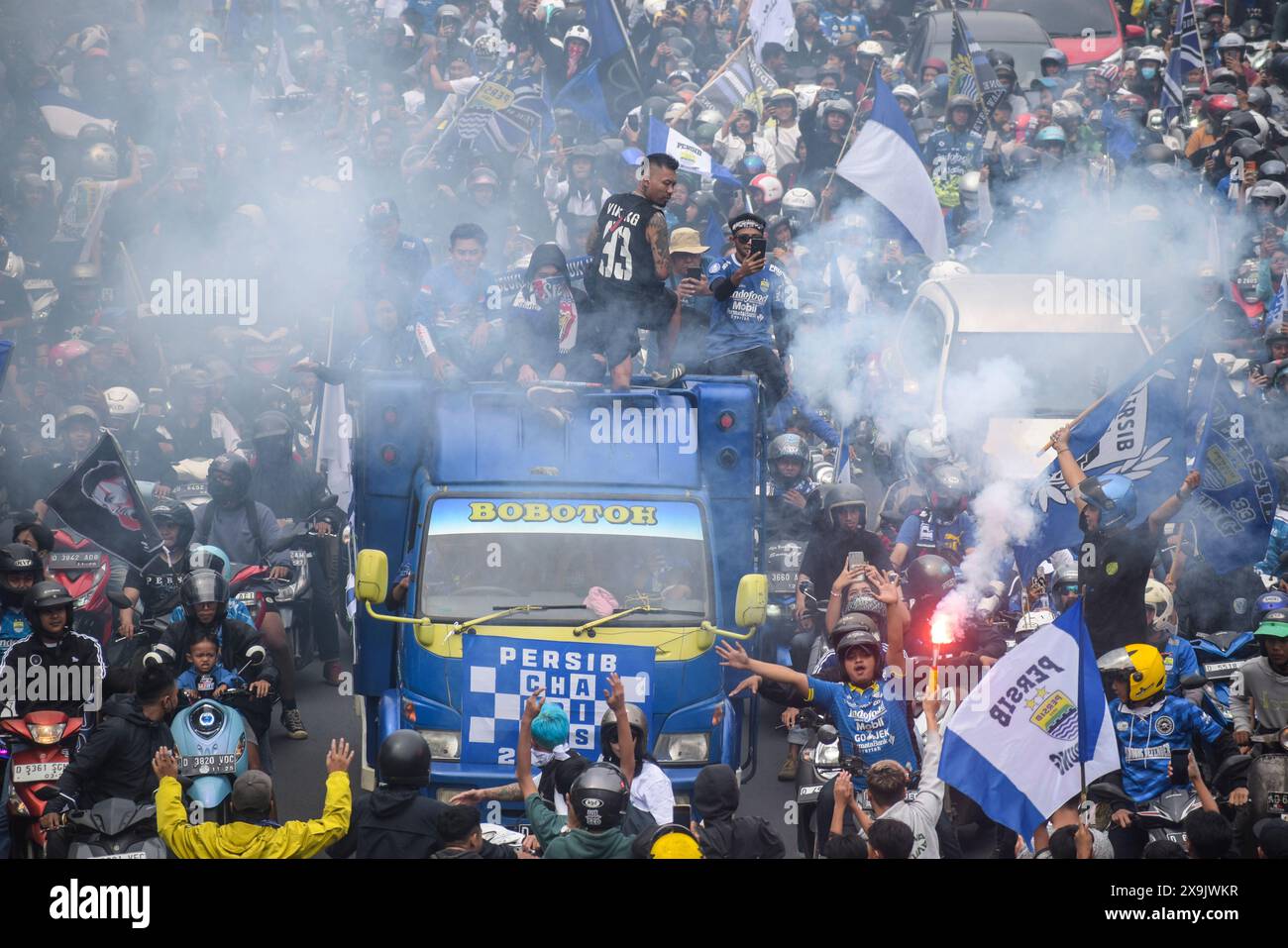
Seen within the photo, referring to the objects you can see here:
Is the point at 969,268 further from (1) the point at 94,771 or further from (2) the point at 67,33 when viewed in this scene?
(1) the point at 94,771

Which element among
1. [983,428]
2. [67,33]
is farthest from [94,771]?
[67,33]

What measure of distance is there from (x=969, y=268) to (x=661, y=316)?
7570 millimetres

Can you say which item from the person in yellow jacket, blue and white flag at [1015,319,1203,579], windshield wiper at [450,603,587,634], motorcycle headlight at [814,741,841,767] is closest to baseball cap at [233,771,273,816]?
the person in yellow jacket

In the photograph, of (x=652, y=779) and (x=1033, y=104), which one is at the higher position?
(x=1033, y=104)

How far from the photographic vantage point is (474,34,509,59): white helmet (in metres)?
21.0

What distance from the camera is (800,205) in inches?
725

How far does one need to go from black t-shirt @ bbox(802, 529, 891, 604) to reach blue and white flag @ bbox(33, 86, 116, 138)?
33.2ft

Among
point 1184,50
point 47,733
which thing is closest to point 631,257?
point 47,733

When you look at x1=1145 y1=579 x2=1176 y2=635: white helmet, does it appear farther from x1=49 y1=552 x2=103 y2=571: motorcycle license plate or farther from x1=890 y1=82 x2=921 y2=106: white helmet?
x1=890 y1=82 x2=921 y2=106: white helmet

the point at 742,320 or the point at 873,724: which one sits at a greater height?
the point at 742,320

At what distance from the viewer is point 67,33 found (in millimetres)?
19609

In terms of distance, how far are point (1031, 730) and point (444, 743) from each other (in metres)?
3.10

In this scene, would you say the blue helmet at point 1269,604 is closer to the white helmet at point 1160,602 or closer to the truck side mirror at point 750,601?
the white helmet at point 1160,602

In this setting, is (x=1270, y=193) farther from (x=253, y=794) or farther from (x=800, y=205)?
(x=253, y=794)
